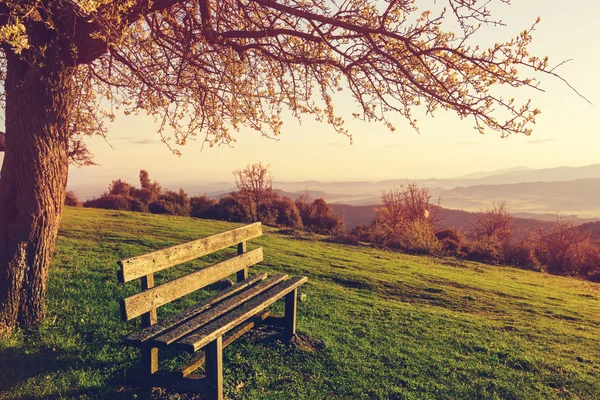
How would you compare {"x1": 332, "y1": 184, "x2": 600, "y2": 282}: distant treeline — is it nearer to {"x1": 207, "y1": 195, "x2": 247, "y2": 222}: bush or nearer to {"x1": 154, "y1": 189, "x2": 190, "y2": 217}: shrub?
{"x1": 207, "y1": 195, "x2": 247, "y2": 222}: bush

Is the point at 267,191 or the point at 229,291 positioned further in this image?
the point at 267,191

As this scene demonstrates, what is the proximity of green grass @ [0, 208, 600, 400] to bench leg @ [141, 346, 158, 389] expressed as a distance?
0.16 metres

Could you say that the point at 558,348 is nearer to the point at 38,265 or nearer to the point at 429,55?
the point at 429,55

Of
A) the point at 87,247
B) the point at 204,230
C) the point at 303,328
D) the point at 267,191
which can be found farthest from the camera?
the point at 267,191

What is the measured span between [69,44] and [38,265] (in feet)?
9.84

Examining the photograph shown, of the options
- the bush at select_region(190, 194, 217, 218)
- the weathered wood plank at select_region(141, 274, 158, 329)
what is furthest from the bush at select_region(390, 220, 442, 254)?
the weathered wood plank at select_region(141, 274, 158, 329)

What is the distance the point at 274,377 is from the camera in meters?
4.88

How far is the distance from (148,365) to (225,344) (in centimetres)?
91

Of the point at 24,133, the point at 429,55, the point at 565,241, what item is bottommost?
the point at 565,241

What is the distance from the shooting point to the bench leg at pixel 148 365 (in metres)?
4.14

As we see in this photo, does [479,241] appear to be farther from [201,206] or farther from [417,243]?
[201,206]

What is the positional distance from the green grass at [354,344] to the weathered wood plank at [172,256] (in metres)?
1.24

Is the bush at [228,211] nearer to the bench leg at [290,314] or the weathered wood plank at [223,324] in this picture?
the bench leg at [290,314]

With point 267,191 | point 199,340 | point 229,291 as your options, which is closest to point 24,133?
point 229,291
